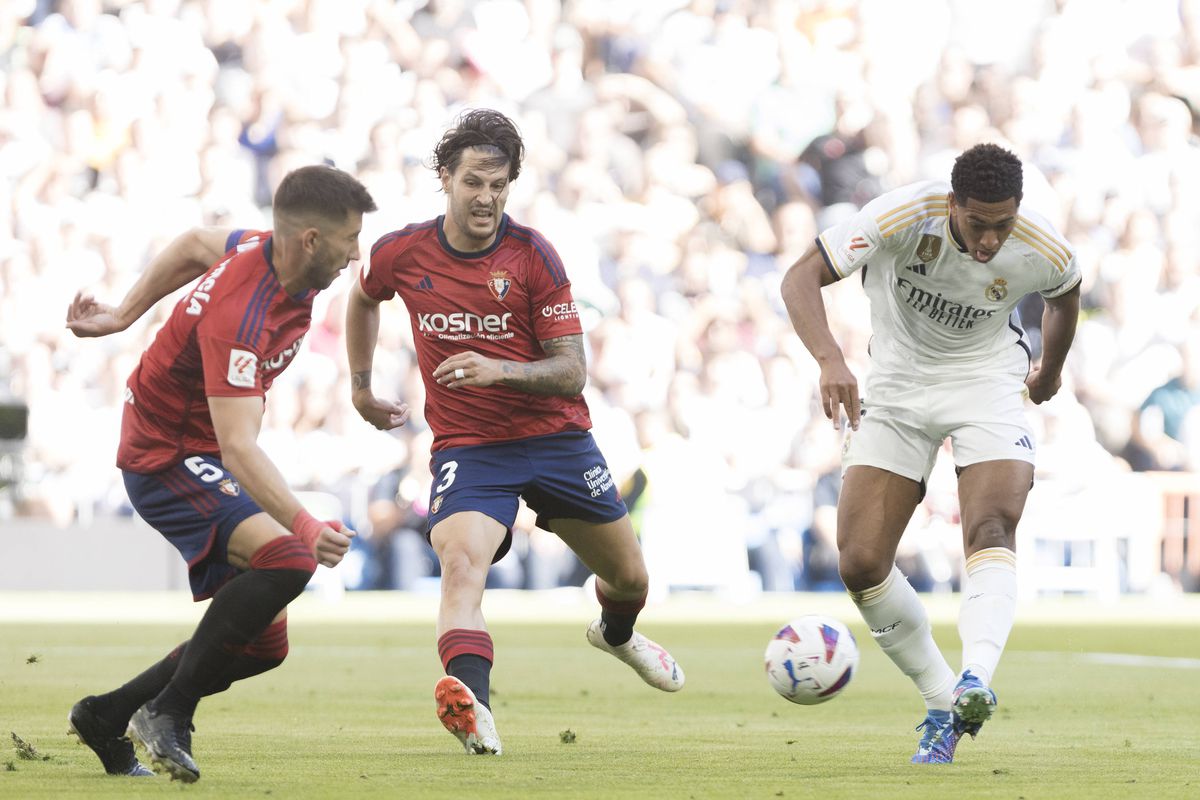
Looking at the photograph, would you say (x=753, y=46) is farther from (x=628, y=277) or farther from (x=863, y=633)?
(x=863, y=633)

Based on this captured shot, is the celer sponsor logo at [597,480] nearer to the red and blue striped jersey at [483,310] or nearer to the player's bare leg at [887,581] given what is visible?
the red and blue striped jersey at [483,310]

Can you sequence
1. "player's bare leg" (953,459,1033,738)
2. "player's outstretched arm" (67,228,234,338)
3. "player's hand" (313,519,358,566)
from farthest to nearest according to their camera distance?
"player's outstretched arm" (67,228,234,338), "player's bare leg" (953,459,1033,738), "player's hand" (313,519,358,566)

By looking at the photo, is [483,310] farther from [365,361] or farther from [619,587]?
[619,587]

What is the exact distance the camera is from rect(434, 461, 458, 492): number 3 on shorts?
680cm

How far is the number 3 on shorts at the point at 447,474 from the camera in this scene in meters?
6.80

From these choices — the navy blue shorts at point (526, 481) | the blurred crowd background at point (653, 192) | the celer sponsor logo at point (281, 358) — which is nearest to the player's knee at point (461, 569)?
the navy blue shorts at point (526, 481)

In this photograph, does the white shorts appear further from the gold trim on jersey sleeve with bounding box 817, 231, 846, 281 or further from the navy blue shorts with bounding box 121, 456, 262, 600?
the navy blue shorts with bounding box 121, 456, 262, 600

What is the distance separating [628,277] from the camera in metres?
19.5

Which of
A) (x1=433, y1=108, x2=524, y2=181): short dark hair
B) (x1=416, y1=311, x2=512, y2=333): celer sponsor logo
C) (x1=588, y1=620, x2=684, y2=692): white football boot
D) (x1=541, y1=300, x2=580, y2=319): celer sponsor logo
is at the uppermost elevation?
(x1=433, y1=108, x2=524, y2=181): short dark hair

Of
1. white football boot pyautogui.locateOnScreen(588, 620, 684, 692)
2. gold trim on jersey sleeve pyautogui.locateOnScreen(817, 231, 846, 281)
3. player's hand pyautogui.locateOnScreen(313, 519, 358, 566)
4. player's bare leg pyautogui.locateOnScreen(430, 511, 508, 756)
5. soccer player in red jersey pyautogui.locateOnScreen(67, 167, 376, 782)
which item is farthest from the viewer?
white football boot pyautogui.locateOnScreen(588, 620, 684, 692)

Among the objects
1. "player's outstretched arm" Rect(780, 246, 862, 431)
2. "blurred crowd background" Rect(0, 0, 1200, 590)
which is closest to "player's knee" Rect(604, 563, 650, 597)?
"player's outstretched arm" Rect(780, 246, 862, 431)

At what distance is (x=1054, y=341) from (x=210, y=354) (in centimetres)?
339

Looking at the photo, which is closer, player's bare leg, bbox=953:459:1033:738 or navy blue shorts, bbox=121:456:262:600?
navy blue shorts, bbox=121:456:262:600

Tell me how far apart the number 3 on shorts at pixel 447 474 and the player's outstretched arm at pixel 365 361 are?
0.35 meters
